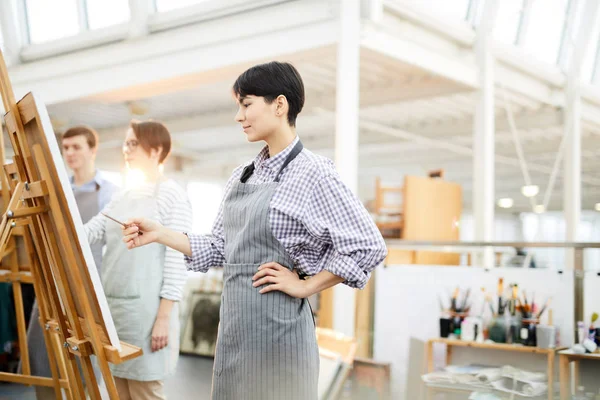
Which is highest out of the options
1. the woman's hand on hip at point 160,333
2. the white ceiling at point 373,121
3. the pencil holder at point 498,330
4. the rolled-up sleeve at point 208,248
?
the white ceiling at point 373,121

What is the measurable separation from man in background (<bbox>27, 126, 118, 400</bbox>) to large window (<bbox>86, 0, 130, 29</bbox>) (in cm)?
469

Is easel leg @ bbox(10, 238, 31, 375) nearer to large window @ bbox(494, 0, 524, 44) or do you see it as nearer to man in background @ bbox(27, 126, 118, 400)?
man in background @ bbox(27, 126, 118, 400)

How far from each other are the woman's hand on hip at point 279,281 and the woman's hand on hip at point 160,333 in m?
0.87

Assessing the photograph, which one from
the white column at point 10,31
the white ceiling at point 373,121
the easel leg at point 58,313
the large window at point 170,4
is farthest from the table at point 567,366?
the white column at point 10,31

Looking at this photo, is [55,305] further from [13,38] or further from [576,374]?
[13,38]

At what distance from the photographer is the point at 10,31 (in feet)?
24.8

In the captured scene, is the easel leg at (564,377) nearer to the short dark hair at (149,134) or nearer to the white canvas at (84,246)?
the short dark hair at (149,134)

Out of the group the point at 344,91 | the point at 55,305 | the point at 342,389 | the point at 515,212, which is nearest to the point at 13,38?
the point at 344,91

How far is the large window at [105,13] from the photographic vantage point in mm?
7145

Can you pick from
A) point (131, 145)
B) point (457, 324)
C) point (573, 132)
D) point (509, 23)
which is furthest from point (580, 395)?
point (509, 23)

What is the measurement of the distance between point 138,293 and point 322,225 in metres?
1.04

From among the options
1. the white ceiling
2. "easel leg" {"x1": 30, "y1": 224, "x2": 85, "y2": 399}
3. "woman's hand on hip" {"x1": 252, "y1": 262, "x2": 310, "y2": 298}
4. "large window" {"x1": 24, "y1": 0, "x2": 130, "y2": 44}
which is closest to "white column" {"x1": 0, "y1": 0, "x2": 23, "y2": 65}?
"large window" {"x1": 24, "y1": 0, "x2": 130, "y2": 44}

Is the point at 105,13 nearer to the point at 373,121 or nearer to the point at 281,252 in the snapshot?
the point at 373,121

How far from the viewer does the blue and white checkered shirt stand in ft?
4.52
